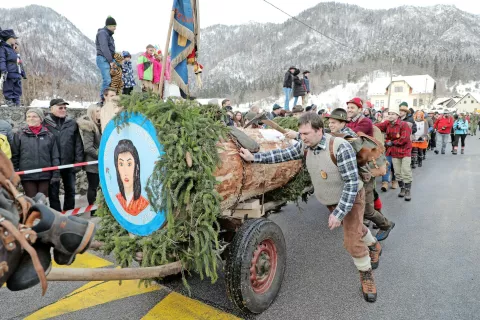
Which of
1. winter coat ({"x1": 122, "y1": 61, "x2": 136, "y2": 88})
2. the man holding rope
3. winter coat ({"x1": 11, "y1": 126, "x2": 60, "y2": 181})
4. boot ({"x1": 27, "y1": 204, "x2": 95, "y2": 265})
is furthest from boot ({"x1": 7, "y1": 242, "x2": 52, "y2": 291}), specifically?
winter coat ({"x1": 122, "y1": 61, "x2": 136, "y2": 88})

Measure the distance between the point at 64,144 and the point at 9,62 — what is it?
9.58ft

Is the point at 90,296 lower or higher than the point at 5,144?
lower

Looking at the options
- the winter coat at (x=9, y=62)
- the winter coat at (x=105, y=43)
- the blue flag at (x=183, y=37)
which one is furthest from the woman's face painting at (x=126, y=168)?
→ the winter coat at (x=9, y=62)

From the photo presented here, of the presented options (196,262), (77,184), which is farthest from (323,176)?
(77,184)

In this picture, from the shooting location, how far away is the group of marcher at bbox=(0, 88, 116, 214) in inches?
189

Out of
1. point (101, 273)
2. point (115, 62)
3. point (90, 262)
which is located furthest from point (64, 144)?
point (101, 273)

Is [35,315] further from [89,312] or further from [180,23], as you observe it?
[180,23]

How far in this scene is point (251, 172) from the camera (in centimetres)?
321

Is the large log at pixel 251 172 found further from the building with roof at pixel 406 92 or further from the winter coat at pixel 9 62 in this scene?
the building with roof at pixel 406 92

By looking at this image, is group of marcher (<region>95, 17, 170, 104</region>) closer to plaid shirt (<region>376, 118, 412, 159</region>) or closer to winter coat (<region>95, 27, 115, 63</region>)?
winter coat (<region>95, 27, 115, 63</region>)

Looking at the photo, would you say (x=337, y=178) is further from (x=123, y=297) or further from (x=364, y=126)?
(x=123, y=297)

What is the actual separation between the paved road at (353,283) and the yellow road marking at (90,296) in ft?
0.12

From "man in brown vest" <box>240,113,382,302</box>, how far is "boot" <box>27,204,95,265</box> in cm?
167

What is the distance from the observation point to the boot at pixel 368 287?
10.4 ft
